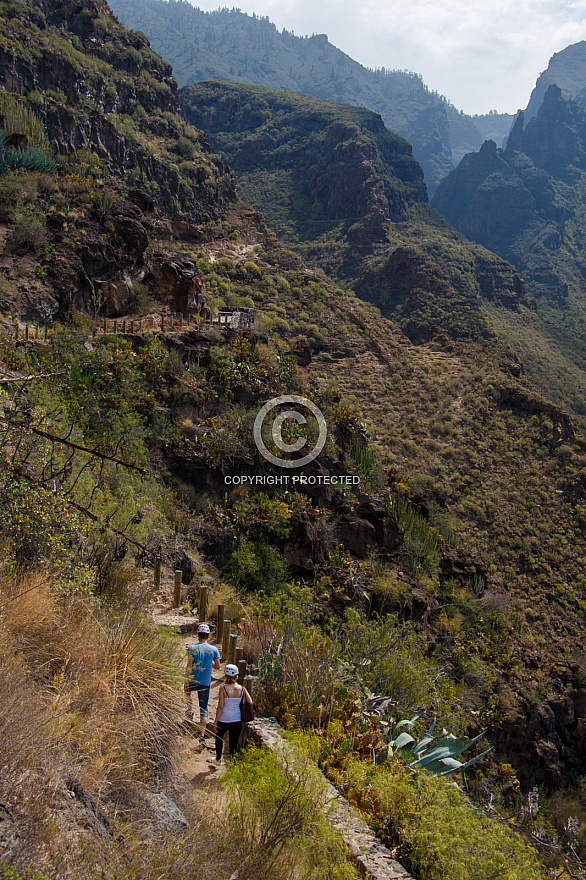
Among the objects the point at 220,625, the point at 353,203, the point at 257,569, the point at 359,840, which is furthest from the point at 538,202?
the point at 359,840

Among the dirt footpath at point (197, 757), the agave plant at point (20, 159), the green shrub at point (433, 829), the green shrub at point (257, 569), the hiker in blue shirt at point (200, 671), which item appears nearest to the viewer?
the green shrub at point (433, 829)

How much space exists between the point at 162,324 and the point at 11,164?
9.63 metres

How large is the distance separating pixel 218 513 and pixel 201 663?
743 cm

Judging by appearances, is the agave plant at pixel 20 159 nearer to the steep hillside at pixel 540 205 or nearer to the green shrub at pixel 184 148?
the green shrub at pixel 184 148

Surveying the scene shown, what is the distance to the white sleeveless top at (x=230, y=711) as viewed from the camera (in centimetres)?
486

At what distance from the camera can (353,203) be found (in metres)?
59.2

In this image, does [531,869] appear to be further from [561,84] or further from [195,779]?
[561,84]

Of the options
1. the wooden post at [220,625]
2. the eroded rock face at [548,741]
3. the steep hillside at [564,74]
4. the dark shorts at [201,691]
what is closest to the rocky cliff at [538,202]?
the steep hillside at [564,74]

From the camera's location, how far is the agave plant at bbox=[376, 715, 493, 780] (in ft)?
18.3

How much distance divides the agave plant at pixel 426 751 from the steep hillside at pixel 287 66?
459 ft

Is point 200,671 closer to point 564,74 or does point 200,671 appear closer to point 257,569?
point 257,569

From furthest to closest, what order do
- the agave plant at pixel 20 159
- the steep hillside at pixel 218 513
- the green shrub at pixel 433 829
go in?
the agave plant at pixel 20 159 < the green shrub at pixel 433 829 < the steep hillside at pixel 218 513

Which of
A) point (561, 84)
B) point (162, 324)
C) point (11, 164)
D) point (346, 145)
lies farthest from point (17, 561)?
point (561, 84)

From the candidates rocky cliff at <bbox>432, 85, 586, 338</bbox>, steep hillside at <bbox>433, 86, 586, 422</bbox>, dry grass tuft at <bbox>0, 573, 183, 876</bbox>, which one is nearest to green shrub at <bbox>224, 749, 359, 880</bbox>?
dry grass tuft at <bbox>0, 573, 183, 876</bbox>
